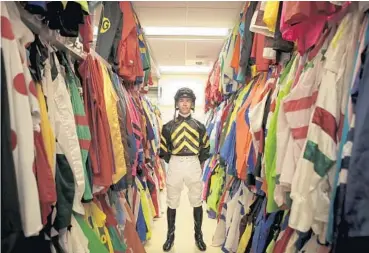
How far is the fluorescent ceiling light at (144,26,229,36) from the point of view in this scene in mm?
3832

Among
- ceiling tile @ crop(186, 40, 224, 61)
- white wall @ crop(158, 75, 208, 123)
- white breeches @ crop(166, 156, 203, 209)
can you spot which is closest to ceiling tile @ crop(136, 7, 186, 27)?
ceiling tile @ crop(186, 40, 224, 61)

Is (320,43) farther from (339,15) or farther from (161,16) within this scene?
(161,16)

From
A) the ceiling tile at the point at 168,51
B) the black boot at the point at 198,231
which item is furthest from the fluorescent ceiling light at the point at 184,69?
the black boot at the point at 198,231

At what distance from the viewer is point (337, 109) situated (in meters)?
0.99

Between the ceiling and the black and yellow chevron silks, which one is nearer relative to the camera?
the black and yellow chevron silks

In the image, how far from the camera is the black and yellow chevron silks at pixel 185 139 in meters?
2.96

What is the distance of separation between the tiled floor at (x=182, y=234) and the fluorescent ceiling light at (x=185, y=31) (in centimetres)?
236

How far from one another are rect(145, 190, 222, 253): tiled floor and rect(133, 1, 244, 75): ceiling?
93.8 inches

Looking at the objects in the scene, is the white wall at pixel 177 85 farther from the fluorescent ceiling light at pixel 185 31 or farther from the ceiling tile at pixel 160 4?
the ceiling tile at pixel 160 4

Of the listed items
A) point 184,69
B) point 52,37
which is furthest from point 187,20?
point 184,69

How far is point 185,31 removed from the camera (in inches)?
155

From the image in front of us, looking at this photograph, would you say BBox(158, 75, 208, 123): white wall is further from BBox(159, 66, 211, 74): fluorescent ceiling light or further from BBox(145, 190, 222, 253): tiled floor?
BBox(145, 190, 222, 253): tiled floor

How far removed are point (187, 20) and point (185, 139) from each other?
1.51 meters

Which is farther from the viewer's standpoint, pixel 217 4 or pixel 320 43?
pixel 217 4
